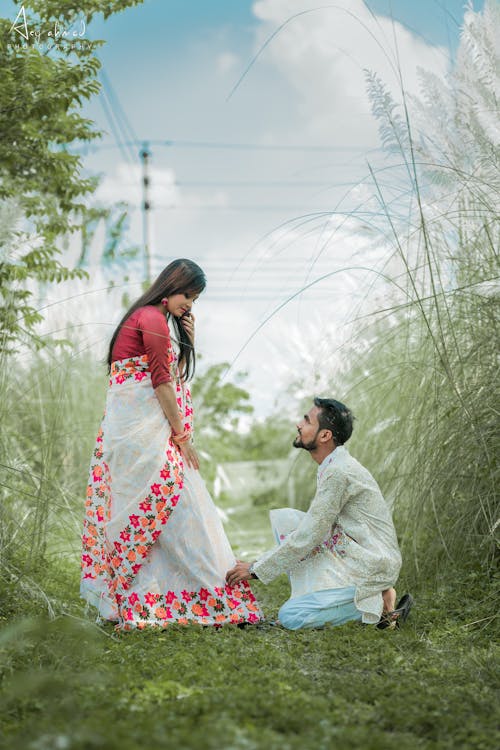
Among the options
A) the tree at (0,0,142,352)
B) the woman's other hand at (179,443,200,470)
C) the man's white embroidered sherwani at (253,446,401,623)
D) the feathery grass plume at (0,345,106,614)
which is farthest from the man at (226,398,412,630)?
the tree at (0,0,142,352)

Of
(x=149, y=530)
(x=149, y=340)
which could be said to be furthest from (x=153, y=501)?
(x=149, y=340)

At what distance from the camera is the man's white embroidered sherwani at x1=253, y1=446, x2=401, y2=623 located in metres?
3.30

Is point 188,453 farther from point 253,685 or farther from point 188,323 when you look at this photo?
point 253,685

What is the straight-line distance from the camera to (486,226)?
3.78 m

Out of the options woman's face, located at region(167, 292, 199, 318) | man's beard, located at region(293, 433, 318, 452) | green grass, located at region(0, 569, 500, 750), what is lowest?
green grass, located at region(0, 569, 500, 750)

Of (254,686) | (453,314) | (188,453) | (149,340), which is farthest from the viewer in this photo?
(453,314)

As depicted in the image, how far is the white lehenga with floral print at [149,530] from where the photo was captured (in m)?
3.42

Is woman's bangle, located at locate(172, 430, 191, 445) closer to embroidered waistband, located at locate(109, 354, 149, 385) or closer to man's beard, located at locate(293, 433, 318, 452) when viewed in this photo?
embroidered waistband, located at locate(109, 354, 149, 385)

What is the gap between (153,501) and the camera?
3418mm

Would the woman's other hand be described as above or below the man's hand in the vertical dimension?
above

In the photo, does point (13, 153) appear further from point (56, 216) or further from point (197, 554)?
point (197, 554)

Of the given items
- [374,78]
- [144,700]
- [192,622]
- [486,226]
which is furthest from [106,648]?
[374,78]

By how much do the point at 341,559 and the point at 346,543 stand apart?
0.23ft

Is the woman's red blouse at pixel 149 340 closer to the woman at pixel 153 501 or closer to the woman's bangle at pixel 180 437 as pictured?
the woman at pixel 153 501
